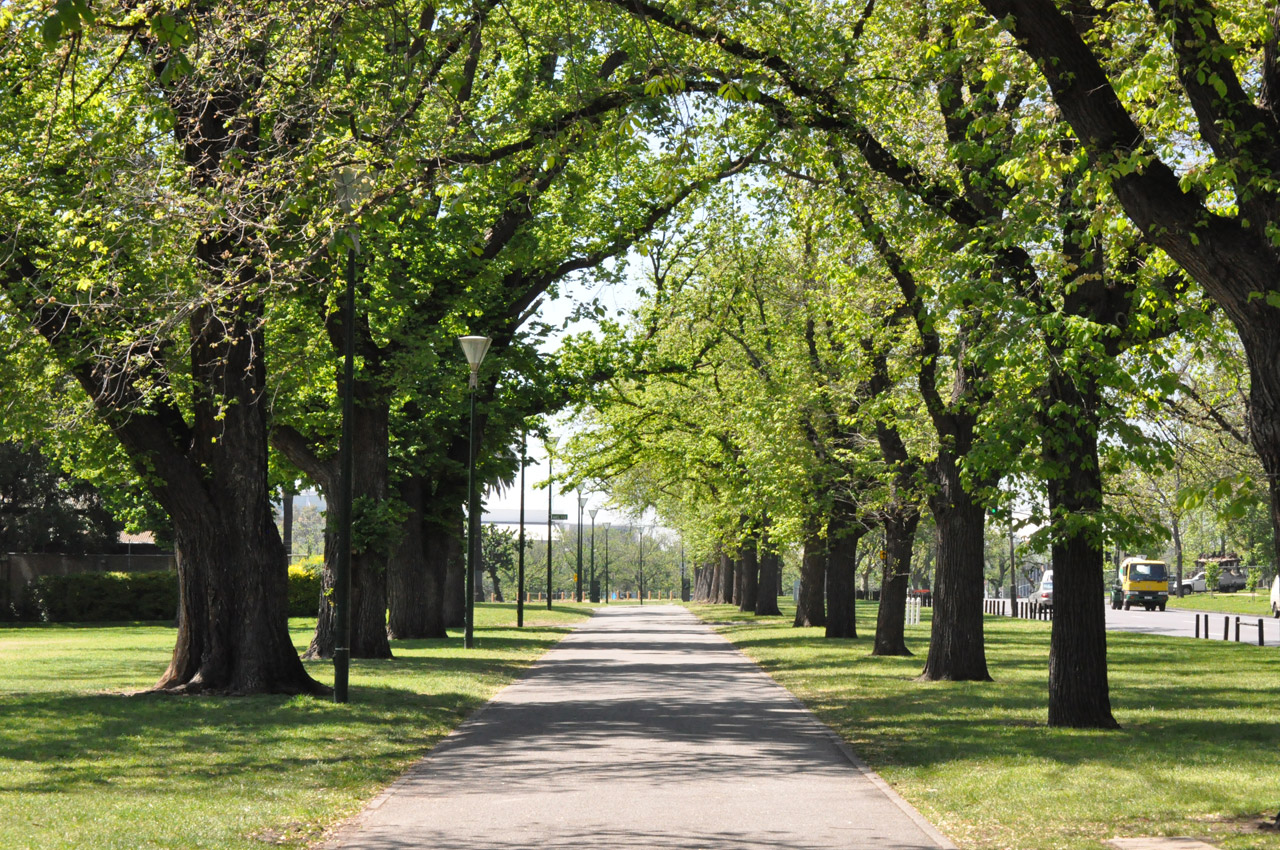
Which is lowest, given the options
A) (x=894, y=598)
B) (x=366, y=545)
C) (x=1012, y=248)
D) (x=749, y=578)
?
(x=749, y=578)

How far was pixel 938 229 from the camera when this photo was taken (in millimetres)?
15047

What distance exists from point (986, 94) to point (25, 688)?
48.4 ft

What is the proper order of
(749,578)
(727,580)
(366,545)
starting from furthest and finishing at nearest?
1. (727,580)
2. (749,578)
3. (366,545)

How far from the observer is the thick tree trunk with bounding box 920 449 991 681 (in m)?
19.9

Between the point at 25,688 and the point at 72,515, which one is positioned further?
the point at 72,515

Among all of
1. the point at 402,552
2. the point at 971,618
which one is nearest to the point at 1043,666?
the point at 971,618

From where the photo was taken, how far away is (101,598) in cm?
4609

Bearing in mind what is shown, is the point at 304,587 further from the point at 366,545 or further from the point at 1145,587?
the point at 1145,587


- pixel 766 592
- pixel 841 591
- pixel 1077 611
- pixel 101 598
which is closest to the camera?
pixel 1077 611

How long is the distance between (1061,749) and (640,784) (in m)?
4.55

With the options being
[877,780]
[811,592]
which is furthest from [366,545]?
[811,592]

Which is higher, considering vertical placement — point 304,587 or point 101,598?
point 304,587

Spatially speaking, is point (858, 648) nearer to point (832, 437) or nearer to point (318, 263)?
point (832, 437)

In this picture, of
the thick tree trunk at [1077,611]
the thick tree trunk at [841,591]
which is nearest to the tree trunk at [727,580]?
the thick tree trunk at [841,591]
